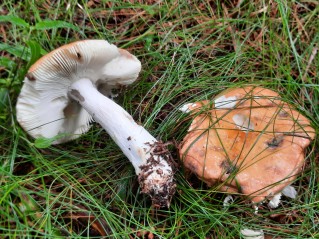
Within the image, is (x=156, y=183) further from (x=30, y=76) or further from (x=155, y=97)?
(x=30, y=76)

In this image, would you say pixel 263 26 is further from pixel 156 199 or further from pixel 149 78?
pixel 156 199

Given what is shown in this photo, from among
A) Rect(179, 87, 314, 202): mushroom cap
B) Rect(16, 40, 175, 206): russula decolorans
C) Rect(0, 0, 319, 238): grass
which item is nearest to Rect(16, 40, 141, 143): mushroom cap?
Rect(16, 40, 175, 206): russula decolorans

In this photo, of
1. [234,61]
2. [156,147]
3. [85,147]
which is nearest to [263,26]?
[234,61]

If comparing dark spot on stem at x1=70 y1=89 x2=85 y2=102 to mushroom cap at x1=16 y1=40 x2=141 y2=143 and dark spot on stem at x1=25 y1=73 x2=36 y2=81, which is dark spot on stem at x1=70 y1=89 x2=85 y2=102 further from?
dark spot on stem at x1=25 y1=73 x2=36 y2=81

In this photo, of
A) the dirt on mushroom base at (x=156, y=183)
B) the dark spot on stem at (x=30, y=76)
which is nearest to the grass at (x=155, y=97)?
the dirt on mushroom base at (x=156, y=183)

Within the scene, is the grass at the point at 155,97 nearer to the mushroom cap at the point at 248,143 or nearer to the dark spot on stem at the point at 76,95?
the mushroom cap at the point at 248,143

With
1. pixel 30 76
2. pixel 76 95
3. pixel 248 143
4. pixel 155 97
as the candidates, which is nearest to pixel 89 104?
pixel 76 95
